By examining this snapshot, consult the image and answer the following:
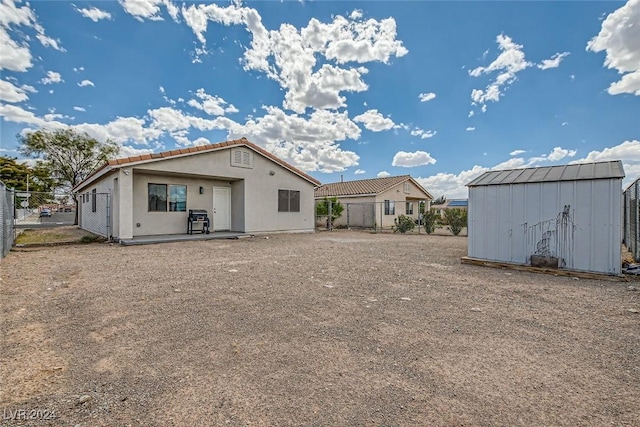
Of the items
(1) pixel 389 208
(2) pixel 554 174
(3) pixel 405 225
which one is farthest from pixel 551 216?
(1) pixel 389 208

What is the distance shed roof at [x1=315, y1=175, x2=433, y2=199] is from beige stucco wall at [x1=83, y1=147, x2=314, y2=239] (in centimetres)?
730

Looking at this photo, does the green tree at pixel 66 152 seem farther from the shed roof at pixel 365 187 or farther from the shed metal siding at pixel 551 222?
the shed metal siding at pixel 551 222

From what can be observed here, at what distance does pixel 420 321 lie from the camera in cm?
339

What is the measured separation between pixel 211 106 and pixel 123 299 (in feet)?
45.3

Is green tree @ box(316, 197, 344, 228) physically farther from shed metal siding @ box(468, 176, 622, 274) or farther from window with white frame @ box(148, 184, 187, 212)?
shed metal siding @ box(468, 176, 622, 274)

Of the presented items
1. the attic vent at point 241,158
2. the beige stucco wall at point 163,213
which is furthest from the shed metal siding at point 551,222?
the beige stucco wall at point 163,213

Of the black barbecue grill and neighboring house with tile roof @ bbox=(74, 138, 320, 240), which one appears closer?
neighboring house with tile roof @ bbox=(74, 138, 320, 240)

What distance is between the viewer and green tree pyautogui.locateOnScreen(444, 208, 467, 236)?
562 inches

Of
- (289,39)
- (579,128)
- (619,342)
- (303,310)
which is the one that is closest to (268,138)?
(289,39)

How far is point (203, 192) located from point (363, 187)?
1343cm

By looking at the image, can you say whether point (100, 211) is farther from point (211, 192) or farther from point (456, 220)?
point (456, 220)

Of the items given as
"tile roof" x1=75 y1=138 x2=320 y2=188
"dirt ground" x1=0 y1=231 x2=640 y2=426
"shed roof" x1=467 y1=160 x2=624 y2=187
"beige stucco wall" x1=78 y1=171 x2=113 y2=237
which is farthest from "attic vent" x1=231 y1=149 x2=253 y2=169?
"shed roof" x1=467 y1=160 x2=624 y2=187

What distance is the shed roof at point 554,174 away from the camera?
18.4ft

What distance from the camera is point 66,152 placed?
21328mm
